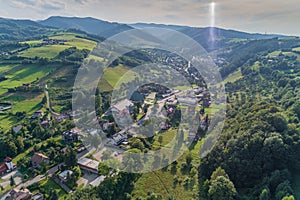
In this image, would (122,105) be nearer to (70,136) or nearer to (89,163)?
(70,136)

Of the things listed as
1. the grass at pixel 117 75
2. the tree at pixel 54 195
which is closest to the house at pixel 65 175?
the tree at pixel 54 195

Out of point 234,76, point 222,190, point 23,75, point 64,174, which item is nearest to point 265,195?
point 222,190

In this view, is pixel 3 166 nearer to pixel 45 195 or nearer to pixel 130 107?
pixel 45 195

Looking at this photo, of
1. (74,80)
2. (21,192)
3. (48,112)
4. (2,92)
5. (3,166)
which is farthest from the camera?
(74,80)

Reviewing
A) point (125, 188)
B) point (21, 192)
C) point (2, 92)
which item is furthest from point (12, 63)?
point (125, 188)

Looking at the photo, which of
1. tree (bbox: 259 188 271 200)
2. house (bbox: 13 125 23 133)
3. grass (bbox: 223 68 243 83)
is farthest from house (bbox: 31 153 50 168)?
grass (bbox: 223 68 243 83)

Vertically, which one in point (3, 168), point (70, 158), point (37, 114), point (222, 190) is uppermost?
point (222, 190)

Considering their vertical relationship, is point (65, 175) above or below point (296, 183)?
below
